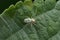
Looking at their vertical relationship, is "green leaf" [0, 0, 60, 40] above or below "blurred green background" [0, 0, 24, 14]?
below

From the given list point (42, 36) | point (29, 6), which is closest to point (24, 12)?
point (29, 6)

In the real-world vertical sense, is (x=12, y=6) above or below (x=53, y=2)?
above

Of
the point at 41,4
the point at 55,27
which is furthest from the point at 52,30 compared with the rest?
the point at 41,4

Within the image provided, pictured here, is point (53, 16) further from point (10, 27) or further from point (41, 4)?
point (10, 27)

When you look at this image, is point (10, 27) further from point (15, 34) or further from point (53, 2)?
point (53, 2)

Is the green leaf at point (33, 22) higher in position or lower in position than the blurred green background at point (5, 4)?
lower

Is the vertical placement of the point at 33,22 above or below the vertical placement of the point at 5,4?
below
